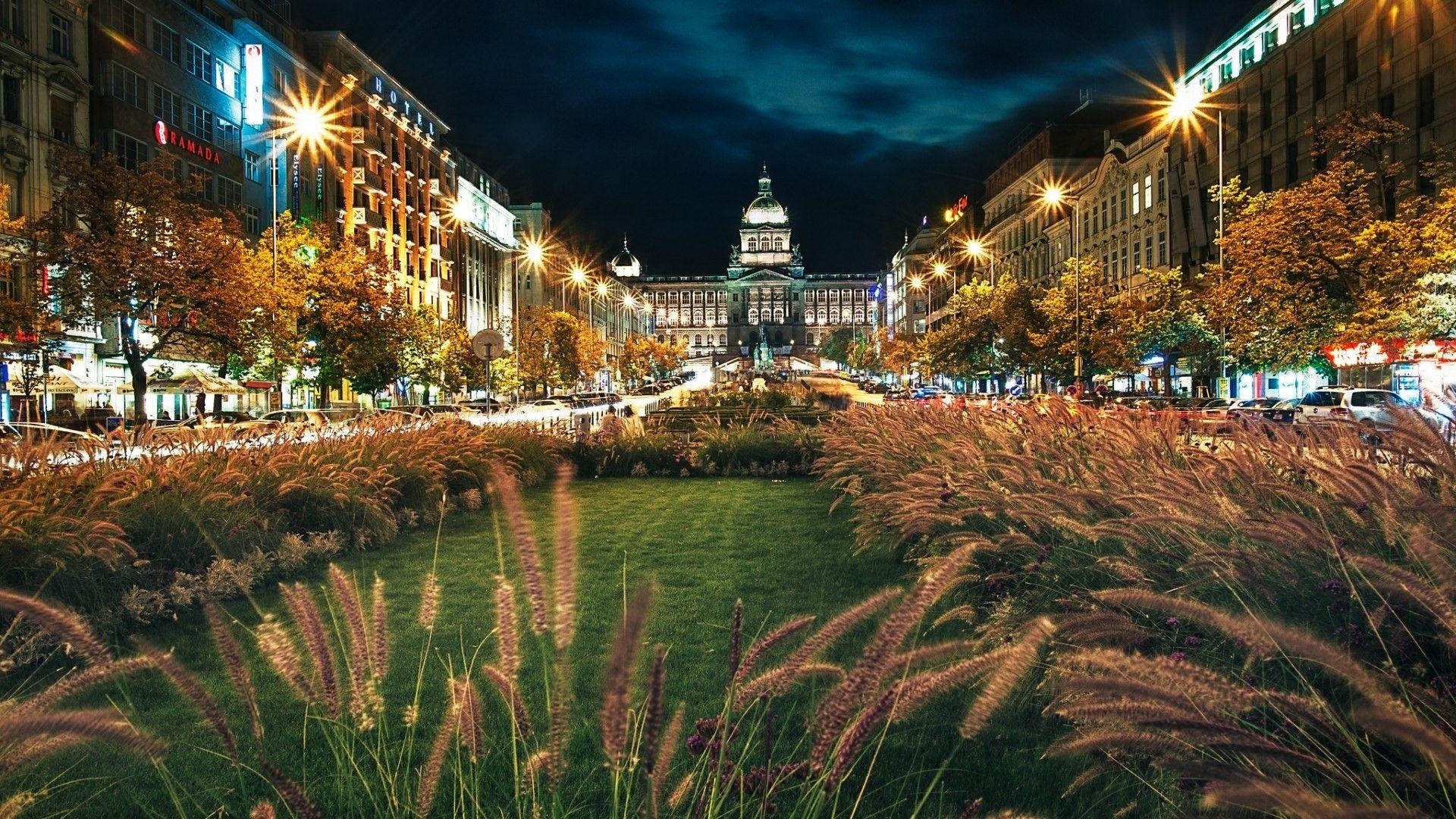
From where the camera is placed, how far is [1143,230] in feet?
202

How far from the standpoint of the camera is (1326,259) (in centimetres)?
3188

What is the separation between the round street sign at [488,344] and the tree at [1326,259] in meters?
24.0

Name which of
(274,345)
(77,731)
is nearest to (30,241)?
(274,345)

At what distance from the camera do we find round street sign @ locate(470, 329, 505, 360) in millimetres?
22234

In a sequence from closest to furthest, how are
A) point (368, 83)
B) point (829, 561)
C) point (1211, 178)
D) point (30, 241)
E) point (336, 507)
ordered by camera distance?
point (829, 561), point (336, 507), point (30, 241), point (1211, 178), point (368, 83)

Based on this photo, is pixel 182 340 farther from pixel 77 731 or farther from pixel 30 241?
pixel 77 731

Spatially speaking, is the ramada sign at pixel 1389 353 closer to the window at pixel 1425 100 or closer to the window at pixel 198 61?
the window at pixel 1425 100

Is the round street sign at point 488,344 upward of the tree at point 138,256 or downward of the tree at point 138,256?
downward

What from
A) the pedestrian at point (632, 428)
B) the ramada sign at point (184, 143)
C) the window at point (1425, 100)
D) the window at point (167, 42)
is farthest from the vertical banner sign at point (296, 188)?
the window at point (1425, 100)

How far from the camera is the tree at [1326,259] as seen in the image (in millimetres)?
29547

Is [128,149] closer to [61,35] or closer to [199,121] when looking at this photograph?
[61,35]

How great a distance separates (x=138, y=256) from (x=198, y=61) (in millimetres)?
20305

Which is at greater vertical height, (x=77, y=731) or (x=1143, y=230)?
(x=1143, y=230)

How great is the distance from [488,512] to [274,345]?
25.9 meters
